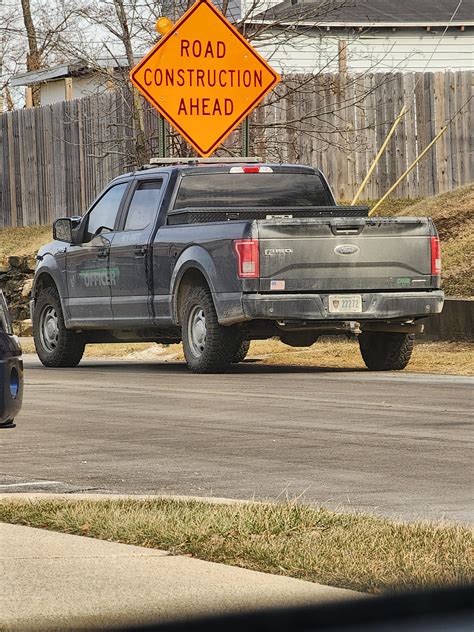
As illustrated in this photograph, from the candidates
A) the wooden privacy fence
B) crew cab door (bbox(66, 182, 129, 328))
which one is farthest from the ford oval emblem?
the wooden privacy fence

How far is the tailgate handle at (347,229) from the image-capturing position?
47.5ft

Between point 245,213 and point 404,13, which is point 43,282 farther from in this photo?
point 404,13

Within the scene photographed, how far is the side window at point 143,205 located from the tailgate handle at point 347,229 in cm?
239

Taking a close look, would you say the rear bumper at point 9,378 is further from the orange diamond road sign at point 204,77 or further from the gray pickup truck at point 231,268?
the orange diamond road sign at point 204,77

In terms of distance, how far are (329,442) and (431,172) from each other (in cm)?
1736

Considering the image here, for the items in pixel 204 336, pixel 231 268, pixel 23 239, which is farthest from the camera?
pixel 23 239

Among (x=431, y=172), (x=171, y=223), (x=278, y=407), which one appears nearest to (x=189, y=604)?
(x=278, y=407)

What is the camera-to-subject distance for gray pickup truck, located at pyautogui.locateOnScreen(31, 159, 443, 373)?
47.4 feet

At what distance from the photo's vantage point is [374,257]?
14.7m

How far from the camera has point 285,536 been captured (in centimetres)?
633

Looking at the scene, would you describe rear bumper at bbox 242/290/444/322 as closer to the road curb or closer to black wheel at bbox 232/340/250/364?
black wheel at bbox 232/340/250/364

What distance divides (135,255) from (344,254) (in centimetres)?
258

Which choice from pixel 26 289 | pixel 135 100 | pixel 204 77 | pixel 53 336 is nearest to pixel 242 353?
pixel 53 336

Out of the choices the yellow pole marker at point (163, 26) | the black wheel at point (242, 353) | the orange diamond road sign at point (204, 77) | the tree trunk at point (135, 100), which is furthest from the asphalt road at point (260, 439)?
the tree trunk at point (135, 100)
